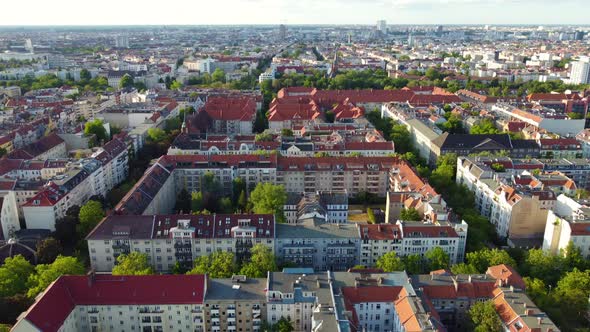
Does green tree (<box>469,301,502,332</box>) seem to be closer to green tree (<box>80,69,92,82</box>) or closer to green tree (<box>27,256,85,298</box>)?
green tree (<box>27,256,85,298</box>)

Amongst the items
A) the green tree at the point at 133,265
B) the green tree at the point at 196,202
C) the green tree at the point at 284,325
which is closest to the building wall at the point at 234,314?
the green tree at the point at 284,325

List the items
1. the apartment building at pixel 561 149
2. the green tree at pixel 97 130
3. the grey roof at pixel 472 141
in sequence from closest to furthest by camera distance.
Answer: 1. the grey roof at pixel 472 141
2. the apartment building at pixel 561 149
3. the green tree at pixel 97 130

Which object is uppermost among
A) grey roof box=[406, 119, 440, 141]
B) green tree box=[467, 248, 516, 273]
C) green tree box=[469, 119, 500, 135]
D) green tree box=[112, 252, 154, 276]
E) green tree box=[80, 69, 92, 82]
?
green tree box=[80, 69, 92, 82]

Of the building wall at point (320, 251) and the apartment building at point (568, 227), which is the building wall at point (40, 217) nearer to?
the building wall at point (320, 251)

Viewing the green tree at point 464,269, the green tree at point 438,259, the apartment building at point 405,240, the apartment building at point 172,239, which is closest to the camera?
the green tree at point 464,269

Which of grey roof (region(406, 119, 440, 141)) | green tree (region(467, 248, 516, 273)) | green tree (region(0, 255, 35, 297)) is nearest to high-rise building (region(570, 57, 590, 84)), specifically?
grey roof (region(406, 119, 440, 141))

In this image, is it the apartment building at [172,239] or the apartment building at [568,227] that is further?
the apartment building at [568,227]
